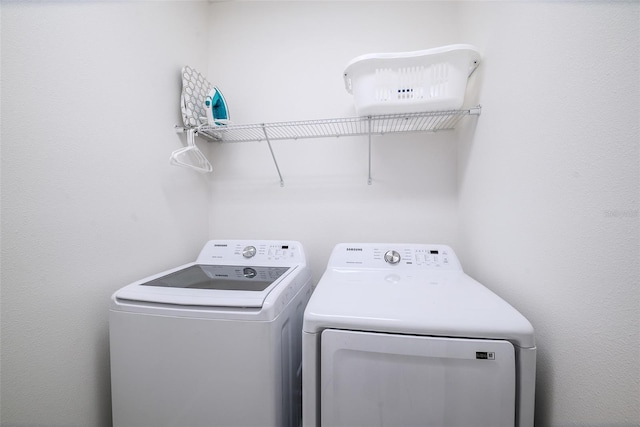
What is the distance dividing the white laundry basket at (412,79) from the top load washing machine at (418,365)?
3.16 feet

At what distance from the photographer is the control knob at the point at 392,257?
4.20 ft

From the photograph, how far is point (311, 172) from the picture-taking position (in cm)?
164

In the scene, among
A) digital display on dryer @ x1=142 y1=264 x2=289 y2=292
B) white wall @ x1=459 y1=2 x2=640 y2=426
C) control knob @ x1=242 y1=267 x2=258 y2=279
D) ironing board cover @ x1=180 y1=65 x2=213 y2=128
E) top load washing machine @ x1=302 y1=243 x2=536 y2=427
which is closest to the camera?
white wall @ x1=459 y1=2 x2=640 y2=426

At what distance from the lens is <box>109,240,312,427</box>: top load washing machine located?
2.69ft

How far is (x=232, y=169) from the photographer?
172cm

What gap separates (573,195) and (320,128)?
1.28 m

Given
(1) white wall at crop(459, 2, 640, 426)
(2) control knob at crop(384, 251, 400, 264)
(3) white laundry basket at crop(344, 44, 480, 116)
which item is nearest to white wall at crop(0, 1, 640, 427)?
(1) white wall at crop(459, 2, 640, 426)

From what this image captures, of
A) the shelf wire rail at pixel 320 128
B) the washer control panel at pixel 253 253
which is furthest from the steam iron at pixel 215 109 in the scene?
the washer control panel at pixel 253 253

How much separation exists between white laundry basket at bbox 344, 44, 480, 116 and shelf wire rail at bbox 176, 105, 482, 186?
0.16 m

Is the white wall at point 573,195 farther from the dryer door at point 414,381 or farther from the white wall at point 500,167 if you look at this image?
the dryer door at point 414,381

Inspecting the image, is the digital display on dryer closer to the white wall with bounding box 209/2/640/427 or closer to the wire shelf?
the white wall with bounding box 209/2/640/427

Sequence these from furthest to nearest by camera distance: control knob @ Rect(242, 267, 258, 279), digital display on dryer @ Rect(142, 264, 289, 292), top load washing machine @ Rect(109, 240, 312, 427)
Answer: control knob @ Rect(242, 267, 258, 279) < digital display on dryer @ Rect(142, 264, 289, 292) < top load washing machine @ Rect(109, 240, 312, 427)

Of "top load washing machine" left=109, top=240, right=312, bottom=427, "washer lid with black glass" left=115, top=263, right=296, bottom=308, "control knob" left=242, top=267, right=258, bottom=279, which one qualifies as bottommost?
"top load washing machine" left=109, top=240, right=312, bottom=427

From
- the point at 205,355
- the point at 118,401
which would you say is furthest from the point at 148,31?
the point at 118,401
